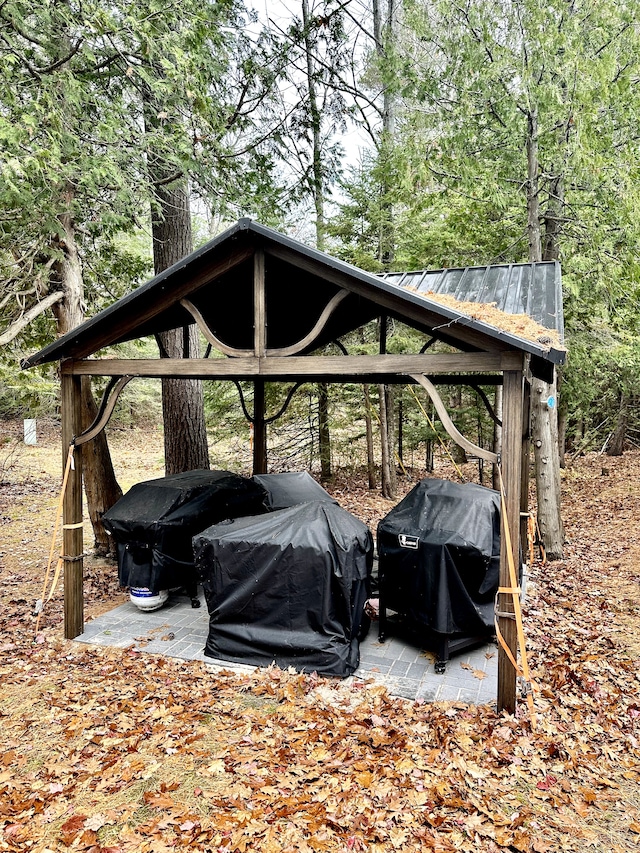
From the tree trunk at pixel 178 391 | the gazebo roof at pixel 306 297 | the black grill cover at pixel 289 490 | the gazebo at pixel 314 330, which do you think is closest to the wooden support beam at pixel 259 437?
the tree trunk at pixel 178 391

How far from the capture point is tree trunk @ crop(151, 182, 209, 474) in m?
8.16

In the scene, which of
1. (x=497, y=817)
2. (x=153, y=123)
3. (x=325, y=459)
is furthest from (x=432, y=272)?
(x=325, y=459)

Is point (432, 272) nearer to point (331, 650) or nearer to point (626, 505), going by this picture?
point (331, 650)

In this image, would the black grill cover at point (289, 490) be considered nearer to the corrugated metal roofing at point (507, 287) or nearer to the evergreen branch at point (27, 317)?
the corrugated metal roofing at point (507, 287)

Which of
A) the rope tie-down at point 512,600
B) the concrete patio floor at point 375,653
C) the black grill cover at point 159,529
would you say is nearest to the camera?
the rope tie-down at point 512,600

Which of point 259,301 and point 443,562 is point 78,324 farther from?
point 443,562

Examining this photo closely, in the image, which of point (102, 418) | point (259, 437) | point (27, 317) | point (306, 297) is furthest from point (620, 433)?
point (27, 317)

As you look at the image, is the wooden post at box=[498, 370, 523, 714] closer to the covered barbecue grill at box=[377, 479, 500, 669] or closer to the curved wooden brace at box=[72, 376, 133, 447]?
the covered barbecue grill at box=[377, 479, 500, 669]

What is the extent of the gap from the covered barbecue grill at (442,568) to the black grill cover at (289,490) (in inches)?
74.9

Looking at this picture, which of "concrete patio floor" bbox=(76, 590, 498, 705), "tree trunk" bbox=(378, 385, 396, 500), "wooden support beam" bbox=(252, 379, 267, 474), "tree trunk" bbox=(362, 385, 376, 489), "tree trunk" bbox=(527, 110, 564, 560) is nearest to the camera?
"concrete patio floor" bbox=(76, 590, 498, 705)

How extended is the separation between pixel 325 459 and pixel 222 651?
791 cm

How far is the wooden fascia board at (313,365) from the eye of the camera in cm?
400

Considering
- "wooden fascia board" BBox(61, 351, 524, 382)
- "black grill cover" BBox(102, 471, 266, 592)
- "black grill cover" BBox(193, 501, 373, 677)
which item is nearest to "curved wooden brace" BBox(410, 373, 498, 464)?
"wooden fascia board" BBox(61, 351, 524, 382)

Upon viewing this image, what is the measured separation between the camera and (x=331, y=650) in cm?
448
